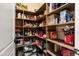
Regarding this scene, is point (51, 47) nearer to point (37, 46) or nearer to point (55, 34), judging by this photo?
point (55, 34)

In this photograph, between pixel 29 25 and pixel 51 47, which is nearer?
pixel 51 47

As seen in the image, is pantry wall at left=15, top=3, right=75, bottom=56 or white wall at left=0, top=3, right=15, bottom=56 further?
A: pantry wall at left=15, top=3, right=75, bottom=56

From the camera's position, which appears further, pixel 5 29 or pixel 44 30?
pixel 44 30

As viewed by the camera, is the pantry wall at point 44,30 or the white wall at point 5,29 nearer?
the white wall at point 5,29

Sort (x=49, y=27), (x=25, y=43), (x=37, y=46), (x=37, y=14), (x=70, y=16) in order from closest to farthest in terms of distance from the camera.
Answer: (x=70, y=16), (x=49, y=27), (x=25, y=43), (x=37, y=46), (x=37, y=14)

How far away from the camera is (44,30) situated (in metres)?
1.89

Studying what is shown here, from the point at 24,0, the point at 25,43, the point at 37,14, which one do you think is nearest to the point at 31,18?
the point at 37,14

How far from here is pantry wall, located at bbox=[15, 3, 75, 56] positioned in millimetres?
1229

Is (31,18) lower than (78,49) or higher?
higher

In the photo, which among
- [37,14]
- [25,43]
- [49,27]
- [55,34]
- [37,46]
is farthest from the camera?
[37,14]

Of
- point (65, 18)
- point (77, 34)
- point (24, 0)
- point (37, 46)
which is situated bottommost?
point (37, 46)

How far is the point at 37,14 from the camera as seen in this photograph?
2.36m

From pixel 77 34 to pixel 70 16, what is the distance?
1.20ft

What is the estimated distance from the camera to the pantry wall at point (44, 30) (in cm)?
123
